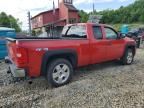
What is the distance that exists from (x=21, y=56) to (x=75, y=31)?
2.73m

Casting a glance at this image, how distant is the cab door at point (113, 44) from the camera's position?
316 inches

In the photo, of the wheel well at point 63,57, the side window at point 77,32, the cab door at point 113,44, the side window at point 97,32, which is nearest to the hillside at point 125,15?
the cab door at point 113,44

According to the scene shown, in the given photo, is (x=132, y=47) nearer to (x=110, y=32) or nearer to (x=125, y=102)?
(x=110, y=32)

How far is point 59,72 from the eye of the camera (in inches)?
250

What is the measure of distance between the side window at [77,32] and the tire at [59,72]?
1302 mm

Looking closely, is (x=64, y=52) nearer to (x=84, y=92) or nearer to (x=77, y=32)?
(x=84, y=92)

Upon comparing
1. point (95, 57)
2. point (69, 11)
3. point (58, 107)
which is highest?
point (69, 11)

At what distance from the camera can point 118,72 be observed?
7.76 metres

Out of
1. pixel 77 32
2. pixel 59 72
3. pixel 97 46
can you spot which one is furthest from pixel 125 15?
pixel 59 72

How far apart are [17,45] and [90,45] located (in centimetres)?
250

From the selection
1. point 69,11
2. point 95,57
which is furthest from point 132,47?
point 69,11

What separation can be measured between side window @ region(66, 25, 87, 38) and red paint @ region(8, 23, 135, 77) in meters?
0.18

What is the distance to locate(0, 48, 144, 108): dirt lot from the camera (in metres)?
5.04

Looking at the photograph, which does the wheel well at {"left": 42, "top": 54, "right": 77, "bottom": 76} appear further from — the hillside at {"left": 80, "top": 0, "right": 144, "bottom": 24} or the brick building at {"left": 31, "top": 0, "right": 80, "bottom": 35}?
the hillside at {"left": 80, "top": 0, "right": 144, "bottom": 24}
